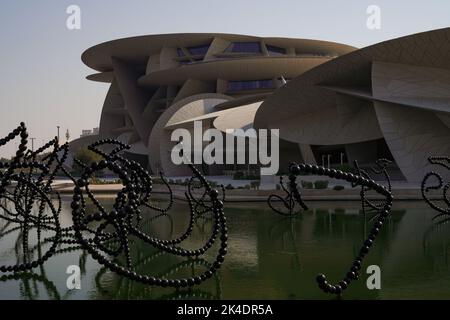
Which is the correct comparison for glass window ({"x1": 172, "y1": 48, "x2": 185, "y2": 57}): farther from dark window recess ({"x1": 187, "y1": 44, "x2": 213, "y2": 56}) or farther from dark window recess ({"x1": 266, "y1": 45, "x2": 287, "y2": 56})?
dark window recess ({"x1": 266, "y1": 45, "x2": 287, "y2": 56})

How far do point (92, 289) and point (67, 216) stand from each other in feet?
42.1

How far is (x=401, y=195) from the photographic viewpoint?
79.9 ft

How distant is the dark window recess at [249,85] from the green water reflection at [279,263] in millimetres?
47323

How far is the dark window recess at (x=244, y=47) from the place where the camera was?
2702 inches

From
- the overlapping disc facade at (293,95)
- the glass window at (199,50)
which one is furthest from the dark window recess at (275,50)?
the glass window at (199,50)

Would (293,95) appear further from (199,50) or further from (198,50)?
(198,50)

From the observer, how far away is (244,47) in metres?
69.2

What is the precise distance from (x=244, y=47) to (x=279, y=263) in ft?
199

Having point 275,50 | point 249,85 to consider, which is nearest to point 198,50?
point 249,85

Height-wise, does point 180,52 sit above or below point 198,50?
below

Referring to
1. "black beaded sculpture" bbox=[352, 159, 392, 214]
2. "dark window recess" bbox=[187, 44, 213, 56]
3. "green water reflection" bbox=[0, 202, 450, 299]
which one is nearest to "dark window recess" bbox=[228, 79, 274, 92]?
"dark window recess" bbox=[187, 44, 213, 56]

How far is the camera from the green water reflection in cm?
904

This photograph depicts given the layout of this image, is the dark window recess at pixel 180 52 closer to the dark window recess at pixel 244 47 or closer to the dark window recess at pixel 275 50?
the dark window recess at pixel 244 47
